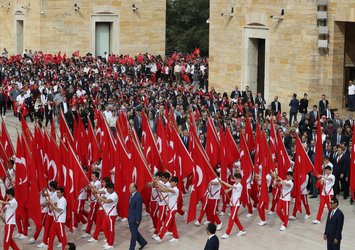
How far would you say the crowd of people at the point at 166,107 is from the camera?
20359mm

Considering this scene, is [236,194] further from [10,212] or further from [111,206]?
[10,212]

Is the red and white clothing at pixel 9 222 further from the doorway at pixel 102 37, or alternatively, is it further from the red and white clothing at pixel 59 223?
the doorway at pixel 102 37

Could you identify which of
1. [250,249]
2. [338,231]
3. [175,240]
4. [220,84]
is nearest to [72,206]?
[175,240]

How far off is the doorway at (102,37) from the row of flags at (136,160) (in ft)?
101

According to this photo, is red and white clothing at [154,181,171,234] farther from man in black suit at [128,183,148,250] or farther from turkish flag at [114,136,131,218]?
man in black suit at [128,183,148,250]

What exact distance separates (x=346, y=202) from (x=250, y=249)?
5068 millimetres

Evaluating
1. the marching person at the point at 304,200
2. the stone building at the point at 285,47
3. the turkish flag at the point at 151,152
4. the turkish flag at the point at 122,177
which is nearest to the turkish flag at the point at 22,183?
the turkish flag at the point at 122,177

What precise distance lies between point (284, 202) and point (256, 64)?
19.6m

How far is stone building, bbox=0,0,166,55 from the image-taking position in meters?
52.7

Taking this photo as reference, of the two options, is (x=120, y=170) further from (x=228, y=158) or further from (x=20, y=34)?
(x=20, y=34)

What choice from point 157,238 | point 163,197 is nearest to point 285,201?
point 163,197

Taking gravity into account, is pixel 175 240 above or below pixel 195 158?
below

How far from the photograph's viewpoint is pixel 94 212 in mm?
20359

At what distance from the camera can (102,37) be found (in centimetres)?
5425
